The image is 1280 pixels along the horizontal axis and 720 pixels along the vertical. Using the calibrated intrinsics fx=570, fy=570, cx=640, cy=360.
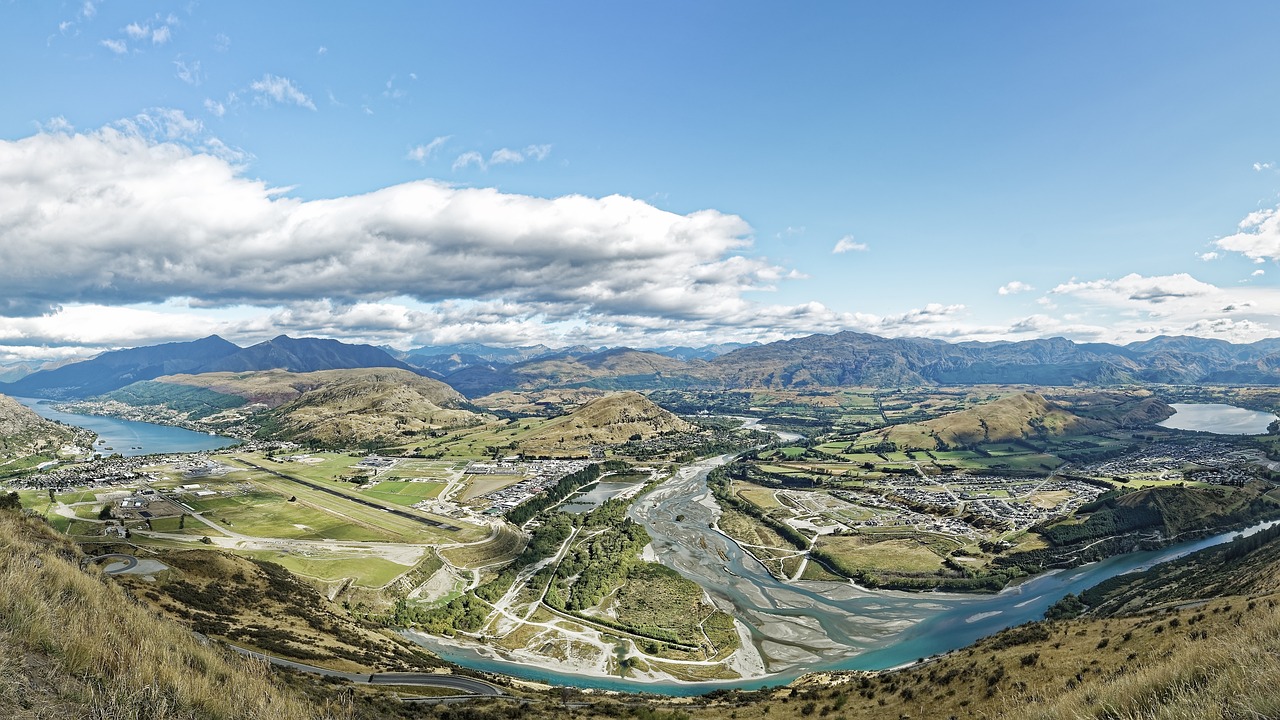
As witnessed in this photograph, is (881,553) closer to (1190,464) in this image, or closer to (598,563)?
(598,563)

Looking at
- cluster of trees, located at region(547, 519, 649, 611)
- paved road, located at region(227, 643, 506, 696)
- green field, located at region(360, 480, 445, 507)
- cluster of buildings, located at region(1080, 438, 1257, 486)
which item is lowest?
cluster of buildings, located at region(1080, 438, 1257, 486)

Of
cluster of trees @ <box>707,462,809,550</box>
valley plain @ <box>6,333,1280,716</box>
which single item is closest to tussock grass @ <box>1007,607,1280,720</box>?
valley plain @ <box>6,333,1280,716</box>

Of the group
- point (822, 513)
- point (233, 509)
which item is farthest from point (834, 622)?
point (233, 509)

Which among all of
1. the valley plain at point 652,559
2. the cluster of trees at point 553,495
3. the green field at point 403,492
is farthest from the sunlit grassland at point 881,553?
the green field at point 403,492

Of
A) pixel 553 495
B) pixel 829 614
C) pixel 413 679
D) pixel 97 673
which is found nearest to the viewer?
pixel 97 673

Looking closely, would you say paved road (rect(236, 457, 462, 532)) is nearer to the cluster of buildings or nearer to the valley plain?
the valley plain

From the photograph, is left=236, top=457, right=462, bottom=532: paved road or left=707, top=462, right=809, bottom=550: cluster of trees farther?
left=236, top=457, right=462, bottom=532: paved road

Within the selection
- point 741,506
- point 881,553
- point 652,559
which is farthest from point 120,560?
point 741,506
